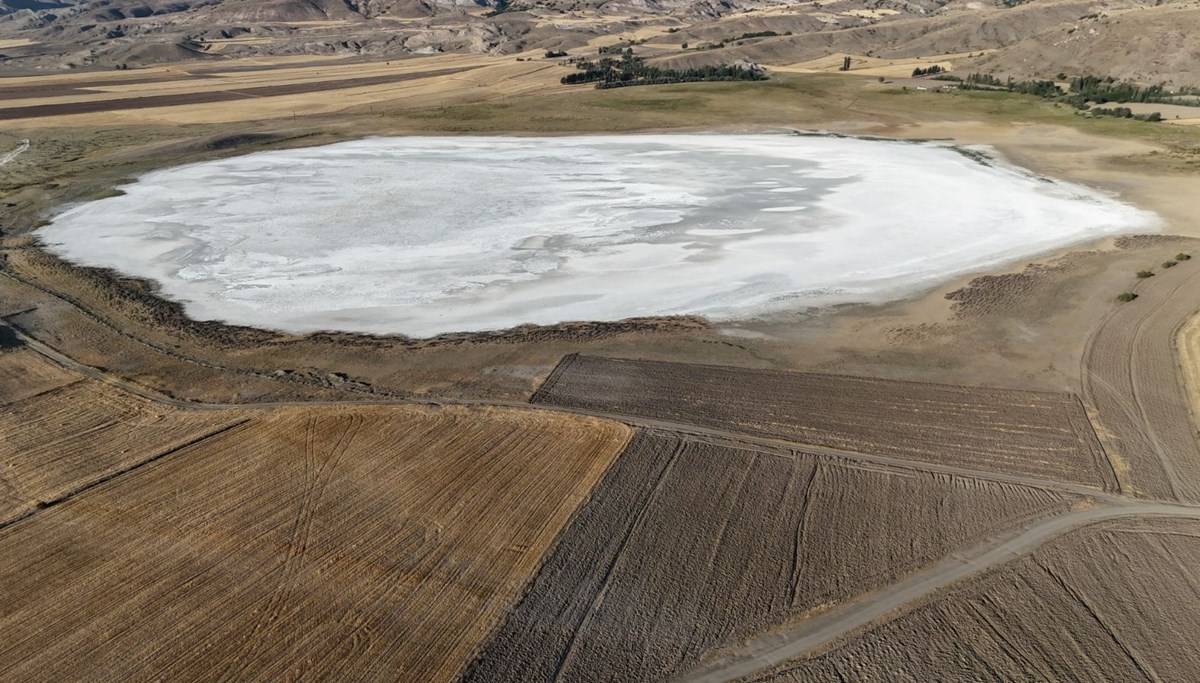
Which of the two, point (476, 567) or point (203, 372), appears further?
point (203, 372)

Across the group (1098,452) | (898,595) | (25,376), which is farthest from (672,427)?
(25,376)

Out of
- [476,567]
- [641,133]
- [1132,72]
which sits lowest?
[476,567]

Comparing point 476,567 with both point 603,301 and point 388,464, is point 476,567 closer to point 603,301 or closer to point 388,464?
point 388,464

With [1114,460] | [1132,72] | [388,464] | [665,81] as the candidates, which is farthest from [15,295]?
[1132,72]

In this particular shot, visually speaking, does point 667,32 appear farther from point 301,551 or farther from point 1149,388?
point 301,551

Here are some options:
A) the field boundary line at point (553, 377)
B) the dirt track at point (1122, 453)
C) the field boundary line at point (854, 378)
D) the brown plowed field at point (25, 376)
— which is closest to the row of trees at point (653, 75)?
the dirt track at point (1122, 453)

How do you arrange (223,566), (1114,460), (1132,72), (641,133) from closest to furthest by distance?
(223,566) < (1114,460) < (641,133) < (1132,72)
